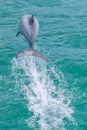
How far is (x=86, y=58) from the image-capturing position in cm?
1709

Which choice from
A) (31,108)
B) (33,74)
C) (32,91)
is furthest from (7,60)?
(31,108)

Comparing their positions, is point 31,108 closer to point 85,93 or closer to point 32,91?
point 32,91

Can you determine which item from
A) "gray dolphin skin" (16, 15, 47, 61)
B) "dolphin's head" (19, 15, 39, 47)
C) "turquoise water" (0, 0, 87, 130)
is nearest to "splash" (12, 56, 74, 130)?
"turquoise water" (0, 0, 87, 130)

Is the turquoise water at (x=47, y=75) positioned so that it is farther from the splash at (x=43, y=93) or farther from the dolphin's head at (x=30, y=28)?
the dolphin's head at (x=30, y=28)

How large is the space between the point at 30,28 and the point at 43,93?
9.47ft

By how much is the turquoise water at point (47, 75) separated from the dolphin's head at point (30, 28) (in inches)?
88.1

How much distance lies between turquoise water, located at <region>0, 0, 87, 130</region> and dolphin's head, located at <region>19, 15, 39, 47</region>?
2238 mm

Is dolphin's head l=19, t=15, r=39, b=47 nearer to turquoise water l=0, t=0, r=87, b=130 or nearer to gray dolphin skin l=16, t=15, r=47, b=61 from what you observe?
gray dolphin skin l=16, t=15, r=47, b=61

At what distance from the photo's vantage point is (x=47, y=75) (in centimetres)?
1566

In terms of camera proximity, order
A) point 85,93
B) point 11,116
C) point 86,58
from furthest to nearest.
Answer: point 86,58 → point 85,93 → point 11,116

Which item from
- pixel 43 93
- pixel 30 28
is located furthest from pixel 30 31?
pixel 43 93

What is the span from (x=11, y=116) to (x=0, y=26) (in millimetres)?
8343

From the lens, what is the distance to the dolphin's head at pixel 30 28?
1387cm

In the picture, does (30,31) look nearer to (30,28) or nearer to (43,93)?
(30,28)
